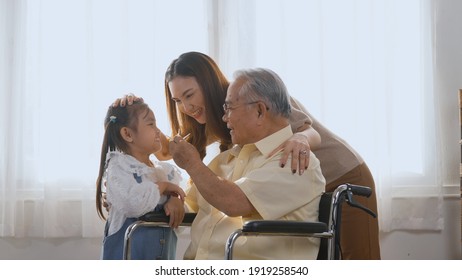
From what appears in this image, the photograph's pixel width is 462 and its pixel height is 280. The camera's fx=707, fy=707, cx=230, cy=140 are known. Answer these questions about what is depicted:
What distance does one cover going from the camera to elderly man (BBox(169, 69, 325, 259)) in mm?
1915

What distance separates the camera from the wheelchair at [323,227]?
1.71 m

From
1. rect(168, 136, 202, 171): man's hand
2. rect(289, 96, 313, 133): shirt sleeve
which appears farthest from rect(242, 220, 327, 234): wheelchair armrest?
rect(289, 96, 313, 133): shirt sleeve

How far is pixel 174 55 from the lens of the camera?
392cm

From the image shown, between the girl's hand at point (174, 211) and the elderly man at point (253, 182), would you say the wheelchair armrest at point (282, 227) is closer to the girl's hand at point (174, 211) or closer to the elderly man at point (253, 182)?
the elderly man at point (253, 182)

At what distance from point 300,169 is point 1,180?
2.43 meters

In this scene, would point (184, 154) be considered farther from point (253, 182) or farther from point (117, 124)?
point (117, 124)

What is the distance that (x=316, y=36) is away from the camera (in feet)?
12.6

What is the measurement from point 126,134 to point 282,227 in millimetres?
753

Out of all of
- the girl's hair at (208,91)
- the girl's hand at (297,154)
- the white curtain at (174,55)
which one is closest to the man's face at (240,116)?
the girl's hand at (297,154)

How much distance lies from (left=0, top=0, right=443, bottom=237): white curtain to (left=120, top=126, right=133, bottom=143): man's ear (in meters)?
1.56

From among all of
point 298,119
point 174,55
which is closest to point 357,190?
point 298,119

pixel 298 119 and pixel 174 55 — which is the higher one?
pixel 174 55

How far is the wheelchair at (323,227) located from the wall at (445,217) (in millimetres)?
1901

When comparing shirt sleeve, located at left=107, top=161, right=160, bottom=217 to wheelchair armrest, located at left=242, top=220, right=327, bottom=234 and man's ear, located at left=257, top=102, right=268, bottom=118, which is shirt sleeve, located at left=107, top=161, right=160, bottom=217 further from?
wheelchair armrest, located at left=242, top=220, right=327, bottom=234
